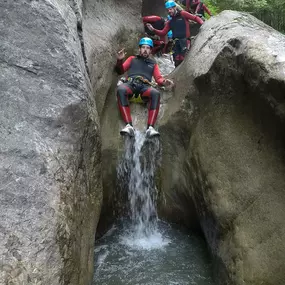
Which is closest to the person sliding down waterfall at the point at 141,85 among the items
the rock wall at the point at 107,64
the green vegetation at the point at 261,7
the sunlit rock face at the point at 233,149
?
the rock wall at the point at 107,64

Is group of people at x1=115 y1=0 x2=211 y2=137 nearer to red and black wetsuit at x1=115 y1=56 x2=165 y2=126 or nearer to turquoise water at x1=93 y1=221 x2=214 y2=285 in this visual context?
red and black wetsuit at x1=115 y1=56 x2=165 y2=126

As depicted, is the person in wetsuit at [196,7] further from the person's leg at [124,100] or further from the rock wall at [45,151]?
the rock wall at [45,151]

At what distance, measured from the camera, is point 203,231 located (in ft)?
21.3

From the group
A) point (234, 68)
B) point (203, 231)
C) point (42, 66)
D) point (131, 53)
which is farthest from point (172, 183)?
point (131, 53)

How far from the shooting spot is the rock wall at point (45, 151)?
3262 mm

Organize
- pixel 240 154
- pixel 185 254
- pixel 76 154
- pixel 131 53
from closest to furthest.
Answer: pixel 76 154
pixel 240 154
pixel 185 254
pixel 131 53

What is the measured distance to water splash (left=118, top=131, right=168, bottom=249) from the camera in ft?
23.8

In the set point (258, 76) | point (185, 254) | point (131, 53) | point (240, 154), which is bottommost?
point (185, 254)

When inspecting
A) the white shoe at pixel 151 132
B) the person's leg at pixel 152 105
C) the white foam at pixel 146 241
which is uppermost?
the person's leg at pixel 152 105

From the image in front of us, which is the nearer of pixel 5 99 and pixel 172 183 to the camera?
pixel 5 99

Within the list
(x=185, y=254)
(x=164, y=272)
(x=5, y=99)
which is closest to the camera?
(x=5, y=99)

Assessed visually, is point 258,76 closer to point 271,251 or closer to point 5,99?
point 271,251

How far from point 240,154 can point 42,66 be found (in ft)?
10.3

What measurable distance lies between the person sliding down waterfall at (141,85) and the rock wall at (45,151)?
225 cm
